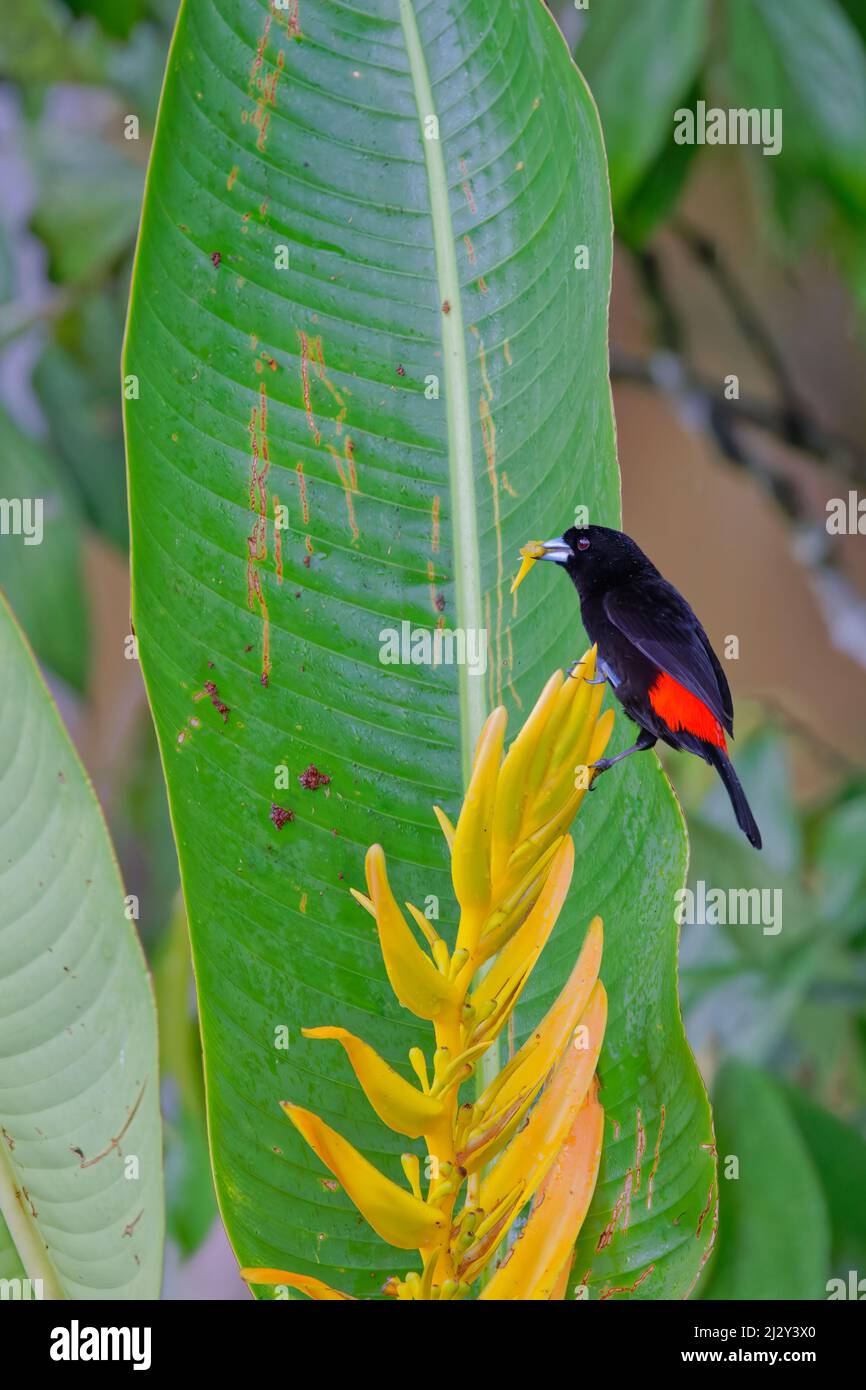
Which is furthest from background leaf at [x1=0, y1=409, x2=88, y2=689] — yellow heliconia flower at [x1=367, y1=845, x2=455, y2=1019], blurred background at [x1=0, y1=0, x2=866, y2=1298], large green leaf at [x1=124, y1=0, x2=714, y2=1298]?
yellow heliconia flower at [x1=367, y1=845, x2=455, y2=1019]

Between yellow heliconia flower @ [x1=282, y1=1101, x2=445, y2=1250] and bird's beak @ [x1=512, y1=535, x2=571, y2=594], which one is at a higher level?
bird's beak @ [x1=512, y1=535, x2=571, y2=594]

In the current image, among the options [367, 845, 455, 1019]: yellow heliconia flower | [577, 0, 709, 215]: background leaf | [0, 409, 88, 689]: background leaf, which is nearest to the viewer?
[367, 845, 455, 1019]: yellow heliconia flower

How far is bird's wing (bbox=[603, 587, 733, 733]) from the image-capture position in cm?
37

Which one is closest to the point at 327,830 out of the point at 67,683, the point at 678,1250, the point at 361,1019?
the point at 361,1019

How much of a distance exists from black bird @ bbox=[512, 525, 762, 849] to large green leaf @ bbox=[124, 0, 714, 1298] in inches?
0.5

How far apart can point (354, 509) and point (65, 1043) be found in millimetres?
172

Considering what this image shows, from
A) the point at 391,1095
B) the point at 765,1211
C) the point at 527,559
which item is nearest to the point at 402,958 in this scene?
the point at 391,1095

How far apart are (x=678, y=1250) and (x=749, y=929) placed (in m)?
0.35

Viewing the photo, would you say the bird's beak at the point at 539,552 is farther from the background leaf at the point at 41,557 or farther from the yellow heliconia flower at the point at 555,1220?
the background leaf at the point at 41,557

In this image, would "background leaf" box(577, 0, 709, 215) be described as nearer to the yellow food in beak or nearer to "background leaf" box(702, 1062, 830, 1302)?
the yellow food in beak

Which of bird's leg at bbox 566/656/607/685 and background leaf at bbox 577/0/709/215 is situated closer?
bird's leg at bbox 566/656/607/685

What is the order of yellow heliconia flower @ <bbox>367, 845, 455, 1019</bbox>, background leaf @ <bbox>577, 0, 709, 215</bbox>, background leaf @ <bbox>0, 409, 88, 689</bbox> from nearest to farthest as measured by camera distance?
yellow heliconia flower @ <bbox>367, 845, 455, 1019</bbox> → background leaf @ <bbox>577, 0, 709, 215</bbox> → background leaf @ <bbox>0, 409, 88, 689</bbox>

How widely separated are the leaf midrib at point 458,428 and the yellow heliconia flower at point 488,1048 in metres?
0.05

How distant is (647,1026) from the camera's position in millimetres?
352
